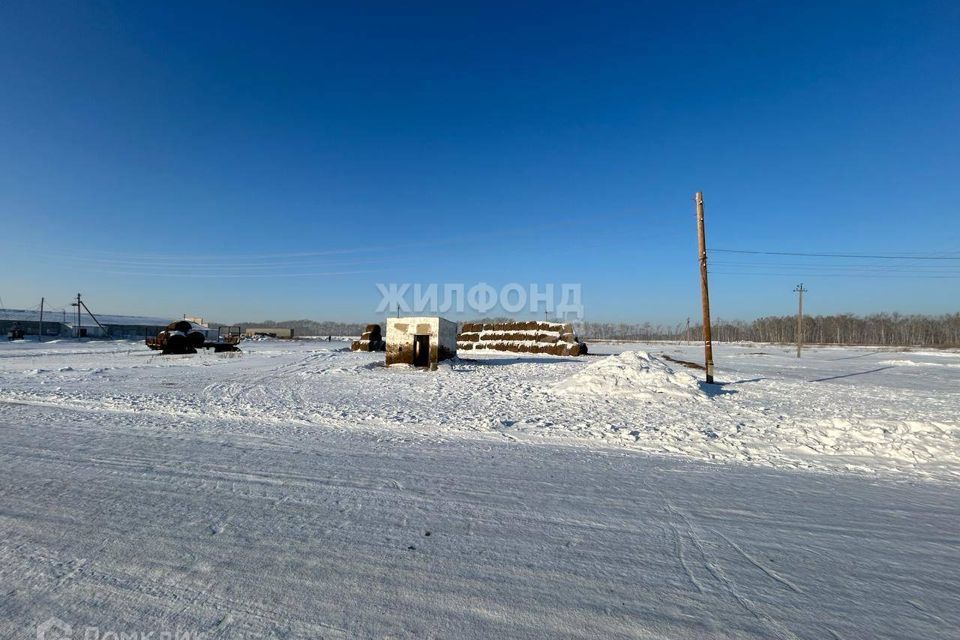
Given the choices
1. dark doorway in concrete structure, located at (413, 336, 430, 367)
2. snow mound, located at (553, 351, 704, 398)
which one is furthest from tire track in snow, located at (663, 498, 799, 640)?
dark doorway in concrete structure, located at (413, 336, 430, 367)

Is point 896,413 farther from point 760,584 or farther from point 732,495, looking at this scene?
point 760,584

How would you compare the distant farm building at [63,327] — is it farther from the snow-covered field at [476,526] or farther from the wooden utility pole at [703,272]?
the wooden utility pole at [703,272]

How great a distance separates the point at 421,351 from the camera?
2045 cm

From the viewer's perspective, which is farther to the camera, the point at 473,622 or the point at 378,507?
the point at 378,507

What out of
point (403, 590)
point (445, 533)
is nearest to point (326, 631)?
point (403, 590)

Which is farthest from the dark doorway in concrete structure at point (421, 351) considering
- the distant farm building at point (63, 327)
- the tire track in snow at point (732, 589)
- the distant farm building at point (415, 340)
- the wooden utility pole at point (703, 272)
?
the distant farm building at point (63, 327)

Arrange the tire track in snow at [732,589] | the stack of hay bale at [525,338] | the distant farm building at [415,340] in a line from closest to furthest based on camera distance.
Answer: the tire track in snow at [732,589]
the distant farm building at [415,340]
the stack of hay bale at [525,338]

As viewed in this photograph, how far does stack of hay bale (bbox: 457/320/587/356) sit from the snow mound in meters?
16.9

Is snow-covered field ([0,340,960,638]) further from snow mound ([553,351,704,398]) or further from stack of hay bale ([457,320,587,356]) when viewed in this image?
stack of hay bale ([457,320,587,356])

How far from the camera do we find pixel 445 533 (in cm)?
341

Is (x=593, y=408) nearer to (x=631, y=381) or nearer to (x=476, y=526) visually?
(x=631, y=381)

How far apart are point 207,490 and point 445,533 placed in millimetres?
2542

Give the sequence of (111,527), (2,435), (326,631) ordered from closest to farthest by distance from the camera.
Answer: (326,631) → (111,527) → (2,435)

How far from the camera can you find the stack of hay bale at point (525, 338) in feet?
102
